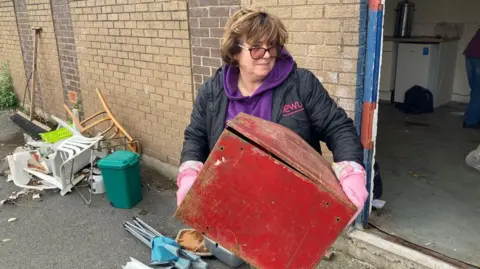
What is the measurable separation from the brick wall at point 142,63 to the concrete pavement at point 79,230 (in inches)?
26.6

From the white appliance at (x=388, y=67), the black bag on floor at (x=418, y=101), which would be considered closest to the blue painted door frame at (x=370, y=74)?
the black bag on floor at (x=418, y=101)

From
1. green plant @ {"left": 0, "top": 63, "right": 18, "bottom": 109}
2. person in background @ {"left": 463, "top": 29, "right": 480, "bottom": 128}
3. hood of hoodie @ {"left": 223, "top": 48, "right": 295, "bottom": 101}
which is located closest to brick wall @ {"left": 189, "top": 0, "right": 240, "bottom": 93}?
hood of hoodie @ {"left": 223, "top": 48, "right": 295, "bottom": 101}

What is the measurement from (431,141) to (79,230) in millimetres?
4420

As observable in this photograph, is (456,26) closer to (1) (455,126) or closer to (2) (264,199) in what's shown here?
(1) (455,126)

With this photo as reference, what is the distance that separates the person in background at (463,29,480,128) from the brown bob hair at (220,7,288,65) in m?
4.87

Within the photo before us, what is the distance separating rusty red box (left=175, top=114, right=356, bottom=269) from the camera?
1.47m

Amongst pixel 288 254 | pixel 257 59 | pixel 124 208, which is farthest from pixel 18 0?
pixel 288 254

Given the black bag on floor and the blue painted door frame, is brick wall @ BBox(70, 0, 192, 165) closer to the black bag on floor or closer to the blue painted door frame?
the blue painted door frame

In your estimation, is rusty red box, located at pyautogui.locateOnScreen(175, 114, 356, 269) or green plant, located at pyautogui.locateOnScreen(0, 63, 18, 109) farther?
green plant, located at pyautogui.locateOnScreen(0, 63, 18, 109)

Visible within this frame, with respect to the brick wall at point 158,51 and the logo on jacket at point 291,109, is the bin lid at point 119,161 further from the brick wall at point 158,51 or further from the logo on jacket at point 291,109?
Answer: the logo on jacket at point 291,109

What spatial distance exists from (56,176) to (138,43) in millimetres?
1794

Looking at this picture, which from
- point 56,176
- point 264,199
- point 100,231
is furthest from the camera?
point 56,176

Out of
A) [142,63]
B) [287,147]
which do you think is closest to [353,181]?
[287,147]

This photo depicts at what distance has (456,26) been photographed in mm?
7355
